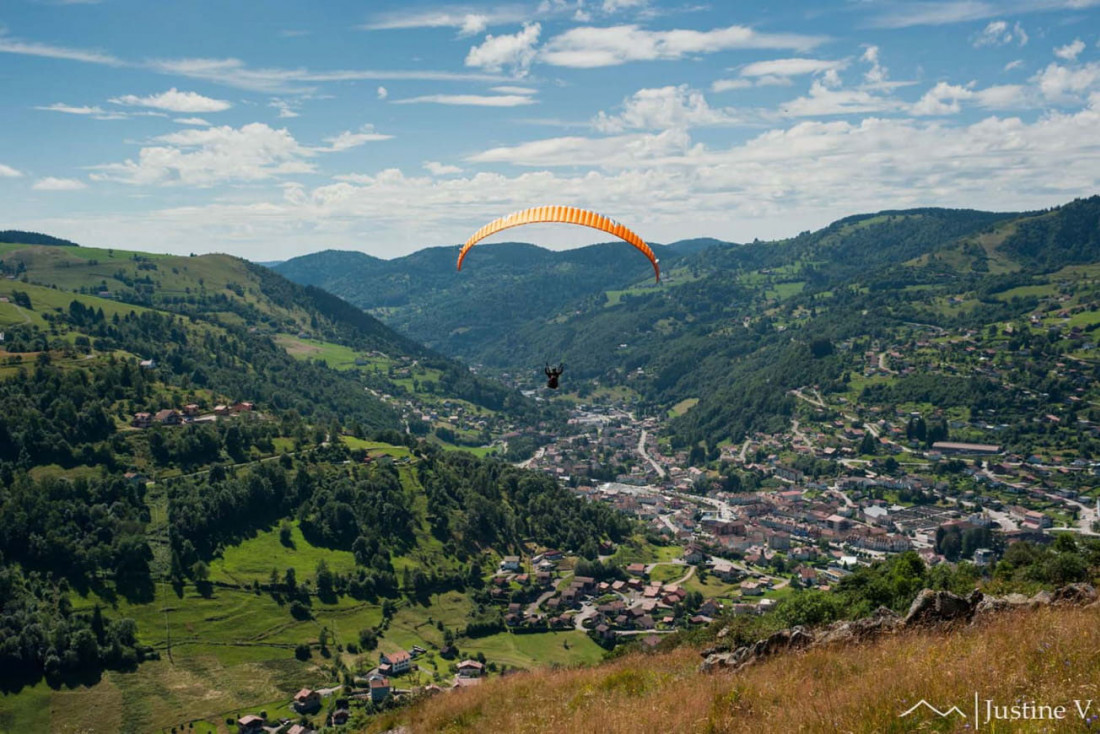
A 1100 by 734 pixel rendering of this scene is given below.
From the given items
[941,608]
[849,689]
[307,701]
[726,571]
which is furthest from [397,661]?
[849,689]

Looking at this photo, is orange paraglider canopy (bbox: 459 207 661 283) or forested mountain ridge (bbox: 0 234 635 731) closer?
orange paraglider canopy (bbox: 459 207 661 283)

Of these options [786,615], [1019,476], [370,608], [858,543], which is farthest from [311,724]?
[1019,476]

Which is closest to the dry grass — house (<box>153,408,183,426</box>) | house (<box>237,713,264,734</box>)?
house (<box>237,713,264,734</box>)

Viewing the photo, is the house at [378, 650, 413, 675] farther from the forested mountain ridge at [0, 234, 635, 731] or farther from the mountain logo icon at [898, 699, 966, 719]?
the mountain logo icon at [898, 699, 966, 719]

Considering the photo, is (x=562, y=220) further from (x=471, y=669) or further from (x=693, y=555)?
(x=693, y=555)

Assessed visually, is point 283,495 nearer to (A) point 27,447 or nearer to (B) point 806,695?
(A) point 27,447

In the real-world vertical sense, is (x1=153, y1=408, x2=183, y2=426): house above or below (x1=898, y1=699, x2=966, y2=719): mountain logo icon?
below

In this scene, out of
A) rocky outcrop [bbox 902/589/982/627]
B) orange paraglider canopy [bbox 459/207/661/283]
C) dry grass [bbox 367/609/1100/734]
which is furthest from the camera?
orange paraglider canopy [bbox 459/207/661/283]
